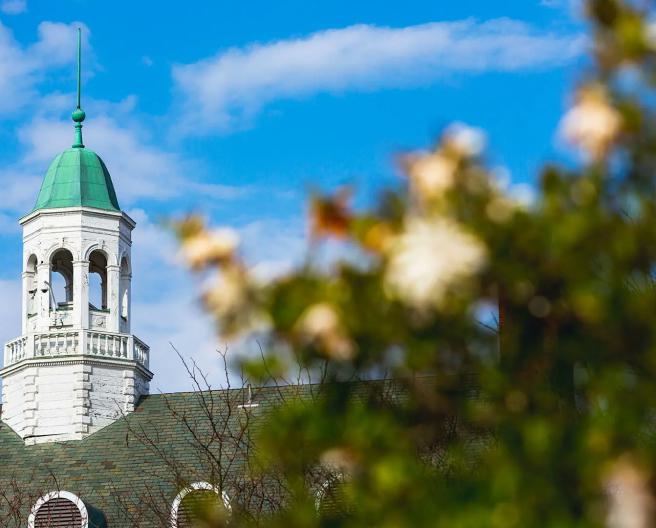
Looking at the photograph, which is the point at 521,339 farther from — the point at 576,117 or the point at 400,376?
the point at 576,117

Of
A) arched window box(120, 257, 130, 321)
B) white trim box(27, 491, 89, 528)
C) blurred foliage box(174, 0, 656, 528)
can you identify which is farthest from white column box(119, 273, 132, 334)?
blurred foliage box(174, 0, 656, 528)

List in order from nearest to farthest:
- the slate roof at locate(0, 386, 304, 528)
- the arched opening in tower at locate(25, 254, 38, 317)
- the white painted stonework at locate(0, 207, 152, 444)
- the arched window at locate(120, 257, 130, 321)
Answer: the slate roof at locate(0, 386, 304, 528), the white painted stonework at locate(0, 207, 152, 444), the arched opening in tower at locate(25, 254, 38, 317), the arched window at locate(120, 257, 130, 321)

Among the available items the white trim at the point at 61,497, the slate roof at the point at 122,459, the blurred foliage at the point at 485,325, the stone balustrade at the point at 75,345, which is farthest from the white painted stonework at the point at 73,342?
the blurred foliage at the point at 485,325

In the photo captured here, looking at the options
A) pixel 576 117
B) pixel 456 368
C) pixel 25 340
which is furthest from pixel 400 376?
pixel 25 340

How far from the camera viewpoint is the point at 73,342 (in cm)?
3444

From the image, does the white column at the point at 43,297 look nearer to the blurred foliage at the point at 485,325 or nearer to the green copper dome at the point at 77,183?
the green copper dome at the point at 77,183

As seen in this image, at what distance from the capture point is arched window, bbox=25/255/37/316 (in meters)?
35.5

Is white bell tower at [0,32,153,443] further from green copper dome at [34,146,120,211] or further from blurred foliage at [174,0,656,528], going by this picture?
blurred foliage at [174,0,656,528]

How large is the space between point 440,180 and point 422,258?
0.40 metres

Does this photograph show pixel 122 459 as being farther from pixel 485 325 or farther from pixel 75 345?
pixel 485 325

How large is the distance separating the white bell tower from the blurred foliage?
29.8 m

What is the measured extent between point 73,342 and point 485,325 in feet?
99.6

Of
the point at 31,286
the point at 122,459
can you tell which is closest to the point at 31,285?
the point at 31,286

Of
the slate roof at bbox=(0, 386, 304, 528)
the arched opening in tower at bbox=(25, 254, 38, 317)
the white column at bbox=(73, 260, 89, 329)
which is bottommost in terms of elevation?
the slate roof at bbox=(0, 386, 304, 528)
